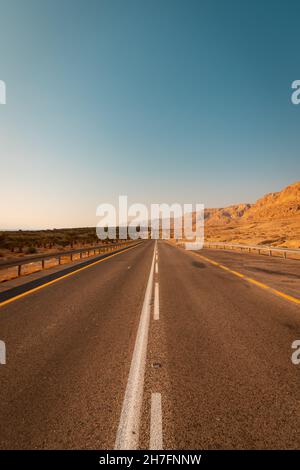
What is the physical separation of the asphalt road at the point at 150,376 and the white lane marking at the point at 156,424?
1 centimetres

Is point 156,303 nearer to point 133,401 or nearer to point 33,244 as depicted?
point 133,401

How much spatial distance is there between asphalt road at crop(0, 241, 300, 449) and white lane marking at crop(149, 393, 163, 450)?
1 centimetres

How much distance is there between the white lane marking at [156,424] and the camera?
6.89ft

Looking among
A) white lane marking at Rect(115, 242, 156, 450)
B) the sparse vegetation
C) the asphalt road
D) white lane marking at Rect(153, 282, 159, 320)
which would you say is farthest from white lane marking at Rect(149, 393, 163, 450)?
the sparse vegetation

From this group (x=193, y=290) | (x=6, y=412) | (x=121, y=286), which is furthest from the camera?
(x=121, y=286)

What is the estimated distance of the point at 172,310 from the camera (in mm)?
6203

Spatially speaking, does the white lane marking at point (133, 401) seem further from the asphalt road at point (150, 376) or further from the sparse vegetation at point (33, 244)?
the sparse vegetation at point (33, 244)

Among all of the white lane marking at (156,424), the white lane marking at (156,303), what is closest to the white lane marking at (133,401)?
the white lane marking at (156,424)

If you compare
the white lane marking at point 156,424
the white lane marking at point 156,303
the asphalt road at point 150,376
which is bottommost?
the white lane marking at point 156,303

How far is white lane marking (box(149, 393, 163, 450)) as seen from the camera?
2.10 metres

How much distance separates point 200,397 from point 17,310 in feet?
17.4

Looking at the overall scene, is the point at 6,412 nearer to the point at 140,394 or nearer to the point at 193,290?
the point at 140,394

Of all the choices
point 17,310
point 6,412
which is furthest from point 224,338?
point 17,310

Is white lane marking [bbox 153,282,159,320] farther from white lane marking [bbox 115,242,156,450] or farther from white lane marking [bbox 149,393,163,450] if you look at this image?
white lane marking [bbox 149,393,163,450]
